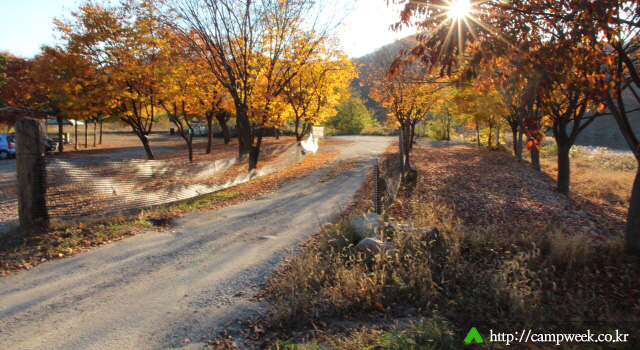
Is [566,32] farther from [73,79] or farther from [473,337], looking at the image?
[73,79]

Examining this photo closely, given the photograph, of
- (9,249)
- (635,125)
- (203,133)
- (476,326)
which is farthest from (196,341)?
(635,125)

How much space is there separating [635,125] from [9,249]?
84450mm

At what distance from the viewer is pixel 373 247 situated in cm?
493

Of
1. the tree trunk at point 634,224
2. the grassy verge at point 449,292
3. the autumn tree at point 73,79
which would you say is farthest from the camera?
the autumn tree at point 73,79

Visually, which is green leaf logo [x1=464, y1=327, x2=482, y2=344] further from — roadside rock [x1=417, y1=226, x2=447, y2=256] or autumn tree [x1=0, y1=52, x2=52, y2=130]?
autumn tree [x1=0, y1=52, x2=52, y2=130]

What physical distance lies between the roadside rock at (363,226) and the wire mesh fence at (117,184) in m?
5.03

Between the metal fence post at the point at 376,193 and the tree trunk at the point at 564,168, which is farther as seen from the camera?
the tree trunk at the point at 564,168

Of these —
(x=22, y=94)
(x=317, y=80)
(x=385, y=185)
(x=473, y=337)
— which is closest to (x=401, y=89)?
(x=317, y=80)

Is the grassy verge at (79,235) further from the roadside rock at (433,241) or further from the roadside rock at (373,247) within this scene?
the roadside rock at (433,241)

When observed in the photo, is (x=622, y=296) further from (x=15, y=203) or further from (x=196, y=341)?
(x=15, y=203)

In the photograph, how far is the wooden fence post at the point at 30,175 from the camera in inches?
242

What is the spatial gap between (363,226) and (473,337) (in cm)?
272

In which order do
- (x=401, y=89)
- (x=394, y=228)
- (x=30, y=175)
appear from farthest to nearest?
(x=401, y=89), (x=30, y=175), (x=394, y=228)

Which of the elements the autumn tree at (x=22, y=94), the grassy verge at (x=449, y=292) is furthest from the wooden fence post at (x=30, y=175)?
the autumn tree at (x=22, y=94)
